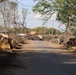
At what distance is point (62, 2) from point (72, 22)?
18.2 feet

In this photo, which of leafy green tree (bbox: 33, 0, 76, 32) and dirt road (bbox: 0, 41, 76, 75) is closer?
dirt road (bbox: 0, 41, 76, 75)

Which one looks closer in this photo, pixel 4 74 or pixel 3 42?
pixel 4 74

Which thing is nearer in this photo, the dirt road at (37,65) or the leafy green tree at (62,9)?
the dirt road at (37,65)

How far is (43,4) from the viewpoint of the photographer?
40719 millimetres

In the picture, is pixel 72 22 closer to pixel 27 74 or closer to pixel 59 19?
pixel 59 19

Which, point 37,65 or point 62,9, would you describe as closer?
point 37,65

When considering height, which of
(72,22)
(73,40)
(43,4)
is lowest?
(73,40)

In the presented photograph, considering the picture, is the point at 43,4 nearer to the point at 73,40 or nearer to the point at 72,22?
the point at 72,22

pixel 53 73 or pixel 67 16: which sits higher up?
pixel 67 16

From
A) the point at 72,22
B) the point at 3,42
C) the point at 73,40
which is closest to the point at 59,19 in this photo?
the point at 72,22

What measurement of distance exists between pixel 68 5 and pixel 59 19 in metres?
4.51

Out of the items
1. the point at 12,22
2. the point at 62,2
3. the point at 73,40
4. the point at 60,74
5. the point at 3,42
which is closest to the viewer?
the point at 60,74

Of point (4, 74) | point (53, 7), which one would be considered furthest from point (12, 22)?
point (4, 74)

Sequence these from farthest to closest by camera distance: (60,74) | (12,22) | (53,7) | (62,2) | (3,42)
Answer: (12,22), (53,7), (62,2), (3,42), (60,74)
